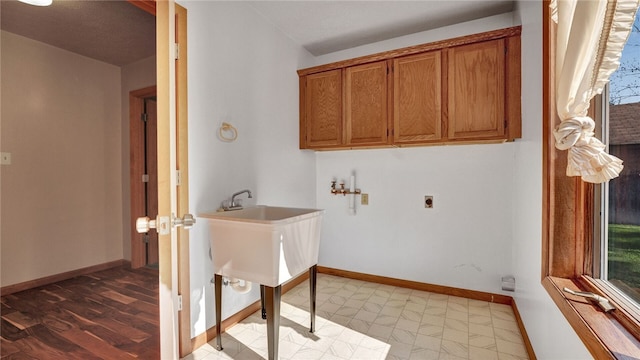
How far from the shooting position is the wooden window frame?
2.95 ft

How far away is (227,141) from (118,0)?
1444 mm

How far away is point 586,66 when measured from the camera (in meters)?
0.87

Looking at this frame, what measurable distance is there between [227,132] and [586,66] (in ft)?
6.23

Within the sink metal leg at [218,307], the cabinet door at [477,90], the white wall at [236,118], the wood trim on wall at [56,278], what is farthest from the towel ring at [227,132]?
the wood trim on wall at [56,278]

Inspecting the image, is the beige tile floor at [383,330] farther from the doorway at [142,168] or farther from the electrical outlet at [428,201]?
the doorway at [142,168]

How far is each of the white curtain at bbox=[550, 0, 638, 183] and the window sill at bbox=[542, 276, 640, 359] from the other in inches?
17.5

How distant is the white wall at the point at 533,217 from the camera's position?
122 cm

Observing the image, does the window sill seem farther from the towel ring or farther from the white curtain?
the towel ring

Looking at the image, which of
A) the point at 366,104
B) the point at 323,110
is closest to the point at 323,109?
the point at 323,110

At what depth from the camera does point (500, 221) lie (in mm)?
2330

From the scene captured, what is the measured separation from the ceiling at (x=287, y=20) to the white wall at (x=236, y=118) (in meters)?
0.29

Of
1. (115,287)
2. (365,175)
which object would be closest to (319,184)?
(365,175)

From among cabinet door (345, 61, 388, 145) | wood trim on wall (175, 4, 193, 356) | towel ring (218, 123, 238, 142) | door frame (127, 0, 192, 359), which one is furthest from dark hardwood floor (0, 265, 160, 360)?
cabinet door (345, 61, 388, 145)

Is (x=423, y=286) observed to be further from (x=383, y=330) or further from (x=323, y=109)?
(x=323, y=109)
